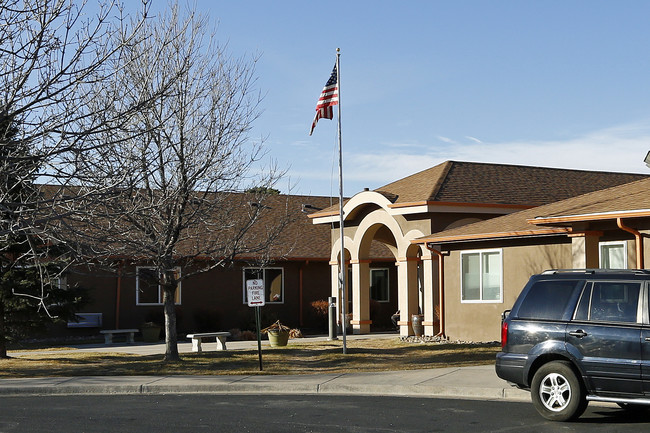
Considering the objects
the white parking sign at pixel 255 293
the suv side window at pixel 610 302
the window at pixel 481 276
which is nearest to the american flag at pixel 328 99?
the window at pixel 481 276

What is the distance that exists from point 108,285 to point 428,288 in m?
11.8

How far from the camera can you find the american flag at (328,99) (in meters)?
23.6

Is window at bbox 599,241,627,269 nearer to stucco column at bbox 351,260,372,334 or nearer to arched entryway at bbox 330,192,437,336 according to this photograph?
arched entryway at bbox 330,192,437,336

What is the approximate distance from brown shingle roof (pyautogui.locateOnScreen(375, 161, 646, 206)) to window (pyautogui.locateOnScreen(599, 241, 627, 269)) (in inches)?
246

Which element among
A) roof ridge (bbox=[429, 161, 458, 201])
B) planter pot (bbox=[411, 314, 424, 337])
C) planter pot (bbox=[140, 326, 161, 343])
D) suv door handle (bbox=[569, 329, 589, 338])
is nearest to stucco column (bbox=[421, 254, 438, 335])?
planter pot (bbox=[411, 314, 424, 337])

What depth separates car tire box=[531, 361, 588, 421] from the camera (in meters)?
11.4

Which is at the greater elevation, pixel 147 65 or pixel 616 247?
pixel 147 65

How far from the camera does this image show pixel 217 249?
21422mm

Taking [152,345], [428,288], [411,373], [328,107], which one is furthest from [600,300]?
[152,345]

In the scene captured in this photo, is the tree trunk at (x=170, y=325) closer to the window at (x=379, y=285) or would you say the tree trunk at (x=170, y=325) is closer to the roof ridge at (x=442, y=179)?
the roof ridge at (x=442, y=179)

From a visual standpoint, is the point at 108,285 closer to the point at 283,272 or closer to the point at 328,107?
the point at 283,272

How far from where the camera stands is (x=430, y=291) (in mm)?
26641

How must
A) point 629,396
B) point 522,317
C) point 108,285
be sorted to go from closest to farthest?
point 629,396 → point 522,317 → point 108,285

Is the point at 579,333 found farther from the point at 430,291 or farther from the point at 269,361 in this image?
the point at 430,291
